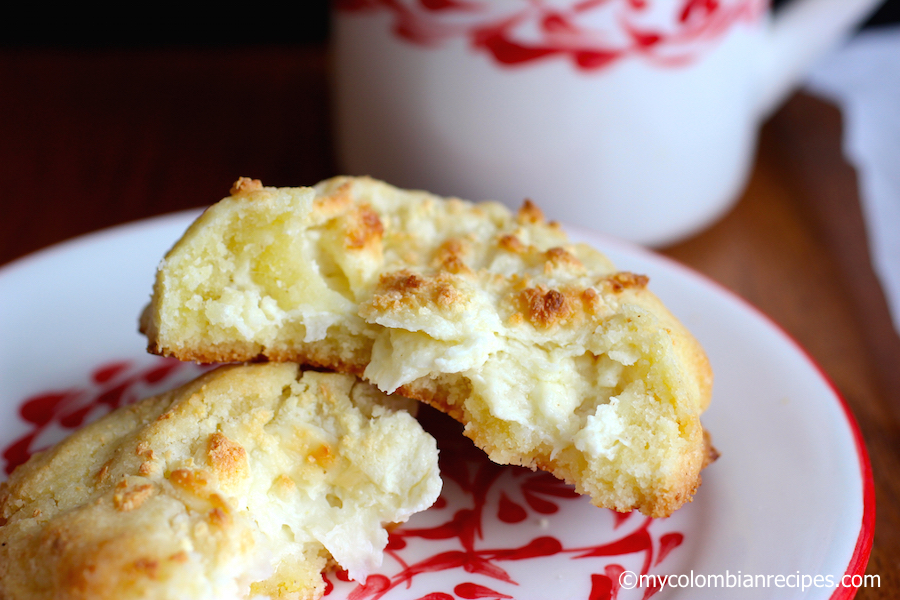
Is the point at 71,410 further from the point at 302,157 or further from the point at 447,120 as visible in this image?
the point at 302,157

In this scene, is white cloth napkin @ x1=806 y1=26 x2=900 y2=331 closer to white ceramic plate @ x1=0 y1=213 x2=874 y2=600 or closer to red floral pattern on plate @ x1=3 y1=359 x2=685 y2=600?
white ceramic plate @ x1=0 y1=213 x2=874 y2=600

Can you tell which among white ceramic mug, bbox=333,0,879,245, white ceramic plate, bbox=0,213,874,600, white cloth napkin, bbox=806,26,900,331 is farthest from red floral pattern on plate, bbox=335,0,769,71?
white cloth napkin, bbox=806,26,900,331

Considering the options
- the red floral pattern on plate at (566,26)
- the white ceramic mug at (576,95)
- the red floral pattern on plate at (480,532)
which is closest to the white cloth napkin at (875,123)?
the white ceramic mug at (576,95)

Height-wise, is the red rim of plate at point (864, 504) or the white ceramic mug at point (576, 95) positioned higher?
the white ceramic mug at point (576, 95)

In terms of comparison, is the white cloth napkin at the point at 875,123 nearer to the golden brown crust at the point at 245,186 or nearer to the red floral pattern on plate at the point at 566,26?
the red floral pattern on plate at the point at 566,26

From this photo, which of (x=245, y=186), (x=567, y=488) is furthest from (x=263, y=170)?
(x=567, y=488)

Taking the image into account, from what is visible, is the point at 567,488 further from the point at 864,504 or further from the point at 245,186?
the point at 245,186

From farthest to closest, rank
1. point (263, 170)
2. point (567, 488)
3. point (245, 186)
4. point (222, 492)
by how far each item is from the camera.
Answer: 1. point (263, 170)
2. point (567, 488)
3. point (245, 186)
4. point (222, 492)
